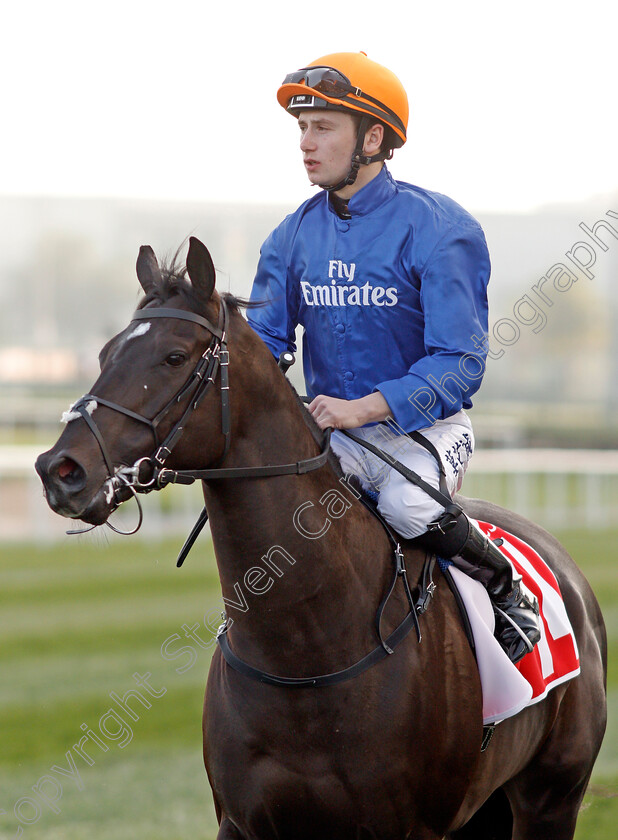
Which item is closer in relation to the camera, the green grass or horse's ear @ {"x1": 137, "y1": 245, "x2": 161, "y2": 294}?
horse's ear @ {"x1": 137, "y1": 245, "x2": 161, "y2": 294}

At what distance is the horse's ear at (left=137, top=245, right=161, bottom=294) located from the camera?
8.15 ft

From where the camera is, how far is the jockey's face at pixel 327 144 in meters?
2.88

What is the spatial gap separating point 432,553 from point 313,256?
2.93ft

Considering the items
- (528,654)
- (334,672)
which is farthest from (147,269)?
(528,654)

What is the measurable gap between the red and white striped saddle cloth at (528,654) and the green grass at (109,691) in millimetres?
1318

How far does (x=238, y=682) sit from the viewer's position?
2.66m

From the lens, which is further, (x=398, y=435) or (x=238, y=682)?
(x=398, y=435)

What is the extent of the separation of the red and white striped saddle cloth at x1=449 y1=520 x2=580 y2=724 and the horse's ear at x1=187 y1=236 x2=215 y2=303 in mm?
1139

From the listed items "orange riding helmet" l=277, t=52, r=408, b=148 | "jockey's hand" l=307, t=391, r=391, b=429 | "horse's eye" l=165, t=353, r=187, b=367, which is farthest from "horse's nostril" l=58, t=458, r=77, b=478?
"orange riding helmet" l=277, t=52, r=408, b=148

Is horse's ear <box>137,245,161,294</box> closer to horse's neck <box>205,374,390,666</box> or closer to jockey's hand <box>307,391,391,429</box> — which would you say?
horse's neck <box>205,374,390,666</box>

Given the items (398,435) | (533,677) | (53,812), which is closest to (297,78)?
(398,435)

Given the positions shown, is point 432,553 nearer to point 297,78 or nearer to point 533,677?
point 533,677

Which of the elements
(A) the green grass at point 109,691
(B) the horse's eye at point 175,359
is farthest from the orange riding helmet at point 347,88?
(A) the green grass at point 109,691

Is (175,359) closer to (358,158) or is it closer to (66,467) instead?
(66,467)
